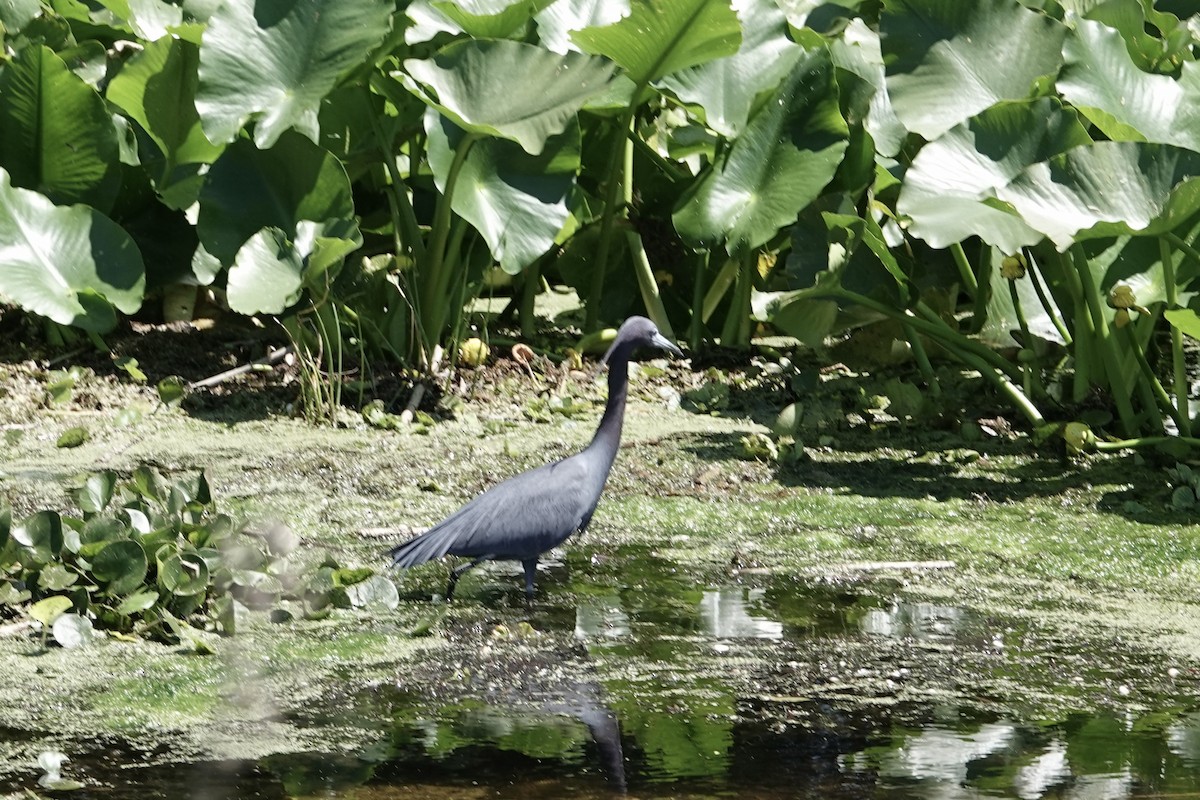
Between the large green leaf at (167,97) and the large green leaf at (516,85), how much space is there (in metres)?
0.85

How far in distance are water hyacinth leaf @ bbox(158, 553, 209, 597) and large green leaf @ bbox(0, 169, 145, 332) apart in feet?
6.91

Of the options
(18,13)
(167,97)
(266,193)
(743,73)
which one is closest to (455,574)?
(266,193)

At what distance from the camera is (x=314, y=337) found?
535 cm

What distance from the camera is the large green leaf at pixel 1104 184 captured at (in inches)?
153

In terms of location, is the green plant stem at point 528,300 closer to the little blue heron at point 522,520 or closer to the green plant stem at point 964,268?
the green plant stem at point 964,268

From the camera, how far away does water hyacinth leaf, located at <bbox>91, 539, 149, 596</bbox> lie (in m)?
3.18

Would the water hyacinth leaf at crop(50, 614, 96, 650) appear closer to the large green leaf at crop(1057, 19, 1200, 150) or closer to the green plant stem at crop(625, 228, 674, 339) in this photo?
the large green leaf at crop(1057, 19, 1200, 150)

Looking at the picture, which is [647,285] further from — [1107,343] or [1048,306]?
[1107,343]

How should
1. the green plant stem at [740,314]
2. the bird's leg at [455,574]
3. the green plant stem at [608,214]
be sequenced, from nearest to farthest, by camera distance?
the bird's leg at [455,574] → the green plant stem at [608,214] → the green plant stem at [740,314]

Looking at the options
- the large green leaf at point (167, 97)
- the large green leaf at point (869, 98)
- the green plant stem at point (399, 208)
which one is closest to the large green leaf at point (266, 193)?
the large green leaf at point (167, 97)

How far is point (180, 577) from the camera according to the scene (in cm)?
320

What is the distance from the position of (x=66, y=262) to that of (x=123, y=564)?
236 centimetres

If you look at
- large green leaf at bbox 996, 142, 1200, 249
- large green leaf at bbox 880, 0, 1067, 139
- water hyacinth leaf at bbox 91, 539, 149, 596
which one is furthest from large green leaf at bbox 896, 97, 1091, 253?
water hyacinth leaf at bbox 91, 539, 149, 596

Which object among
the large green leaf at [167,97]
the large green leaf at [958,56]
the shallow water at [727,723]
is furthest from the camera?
the large green leaf at [167,97]
